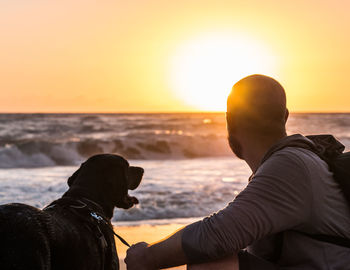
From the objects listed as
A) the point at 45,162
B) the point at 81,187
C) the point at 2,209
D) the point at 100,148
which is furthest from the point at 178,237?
the point at 100,148

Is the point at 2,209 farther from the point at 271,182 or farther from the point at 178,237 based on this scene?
the point at 271,182

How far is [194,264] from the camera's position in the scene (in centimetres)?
215

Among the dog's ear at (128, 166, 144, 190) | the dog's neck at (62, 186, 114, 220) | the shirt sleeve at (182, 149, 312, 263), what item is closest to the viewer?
the shirt sleeve at (182, 149, 312, 263)

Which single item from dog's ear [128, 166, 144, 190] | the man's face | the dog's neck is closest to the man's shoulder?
the man's face

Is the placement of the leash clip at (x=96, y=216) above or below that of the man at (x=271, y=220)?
below

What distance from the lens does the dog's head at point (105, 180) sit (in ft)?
11.6

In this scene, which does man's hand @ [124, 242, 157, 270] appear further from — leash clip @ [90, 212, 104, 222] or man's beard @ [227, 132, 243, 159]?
leash clip @ [90, 212, 104, 222]

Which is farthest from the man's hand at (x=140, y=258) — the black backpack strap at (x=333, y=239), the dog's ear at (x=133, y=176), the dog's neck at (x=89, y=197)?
the dog's ear at (x=133, y=176)

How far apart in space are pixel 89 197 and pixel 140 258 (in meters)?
1.31

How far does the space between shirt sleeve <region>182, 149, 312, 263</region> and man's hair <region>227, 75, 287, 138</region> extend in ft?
0.91

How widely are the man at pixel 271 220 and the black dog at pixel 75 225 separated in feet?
1.62

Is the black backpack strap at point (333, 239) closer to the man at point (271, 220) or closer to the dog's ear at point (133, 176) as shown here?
the man at point (271, 220)

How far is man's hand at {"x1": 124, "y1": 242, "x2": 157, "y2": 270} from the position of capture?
2201 mm

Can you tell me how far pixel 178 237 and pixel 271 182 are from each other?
1.58 ft
